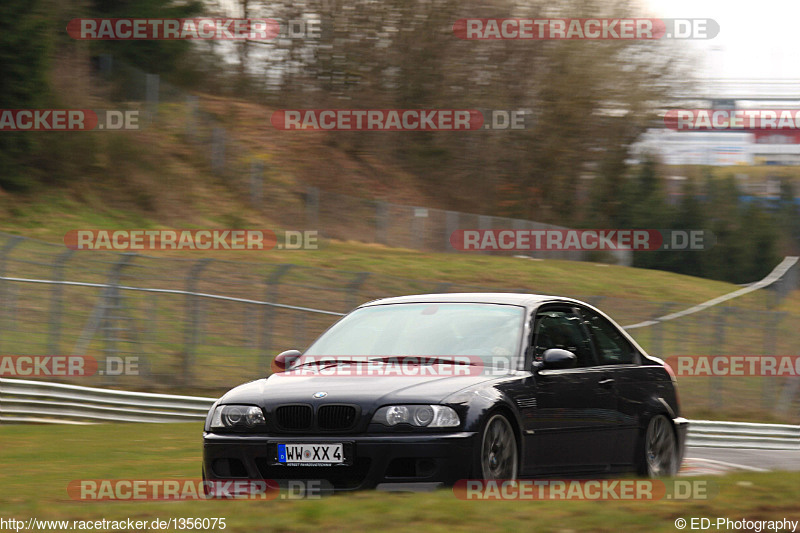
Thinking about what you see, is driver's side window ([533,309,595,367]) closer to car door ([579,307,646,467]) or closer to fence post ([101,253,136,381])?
car door ([579,307,646,467])

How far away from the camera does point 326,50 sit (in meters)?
49.7

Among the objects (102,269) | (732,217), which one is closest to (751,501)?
(102,269)

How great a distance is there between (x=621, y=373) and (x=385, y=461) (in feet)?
8.66

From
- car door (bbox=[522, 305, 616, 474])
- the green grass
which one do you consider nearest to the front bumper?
the green grass

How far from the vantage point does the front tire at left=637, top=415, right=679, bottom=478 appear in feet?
29.6

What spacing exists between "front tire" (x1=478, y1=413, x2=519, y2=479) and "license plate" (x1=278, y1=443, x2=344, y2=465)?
32.2 inches

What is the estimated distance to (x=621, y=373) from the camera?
9.02 meters

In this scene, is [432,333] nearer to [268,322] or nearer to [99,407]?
[99,407]

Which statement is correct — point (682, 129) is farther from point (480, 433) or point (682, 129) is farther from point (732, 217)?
point (480, 433)

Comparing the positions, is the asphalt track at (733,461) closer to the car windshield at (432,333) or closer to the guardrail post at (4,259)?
the car windshield at (432,333)

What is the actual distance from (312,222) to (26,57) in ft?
45.0

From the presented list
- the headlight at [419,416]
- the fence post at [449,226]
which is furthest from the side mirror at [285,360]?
the fence post at [449,226]

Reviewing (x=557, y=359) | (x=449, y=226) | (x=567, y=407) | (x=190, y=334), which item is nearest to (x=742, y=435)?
(x=190, y=334)

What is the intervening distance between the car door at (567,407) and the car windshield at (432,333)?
0.22 metres
